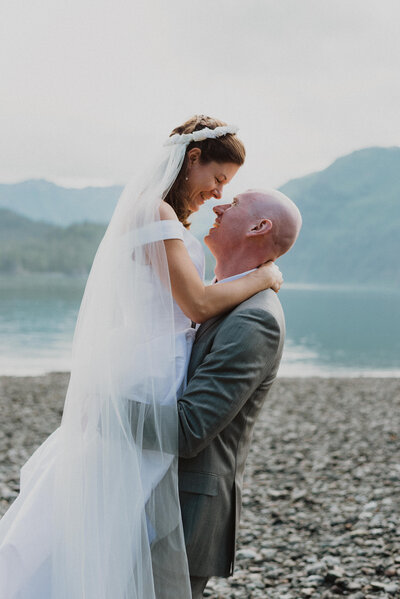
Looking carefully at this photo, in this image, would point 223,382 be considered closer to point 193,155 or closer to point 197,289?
point 197,289

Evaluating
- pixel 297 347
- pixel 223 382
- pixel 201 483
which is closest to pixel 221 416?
pixel 223 382

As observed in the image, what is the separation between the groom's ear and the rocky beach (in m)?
2.90

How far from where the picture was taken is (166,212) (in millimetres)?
2318

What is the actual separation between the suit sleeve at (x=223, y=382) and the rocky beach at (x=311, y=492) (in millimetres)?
2679

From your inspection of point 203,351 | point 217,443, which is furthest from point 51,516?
point 203,351

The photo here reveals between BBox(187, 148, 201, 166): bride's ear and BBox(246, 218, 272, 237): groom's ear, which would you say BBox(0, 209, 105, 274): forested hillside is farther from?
BBox(246, 218, 272, 237): groom's ear

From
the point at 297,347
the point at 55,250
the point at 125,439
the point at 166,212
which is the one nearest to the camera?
the point at 125,439

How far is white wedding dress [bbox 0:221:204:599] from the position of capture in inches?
85.7

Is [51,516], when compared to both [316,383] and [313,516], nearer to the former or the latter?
[313,516]

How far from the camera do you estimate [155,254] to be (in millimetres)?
2287

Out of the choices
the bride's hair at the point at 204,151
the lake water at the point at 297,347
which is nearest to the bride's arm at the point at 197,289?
the bride's hair at the point at 204,151

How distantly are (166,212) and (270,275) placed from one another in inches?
15.9

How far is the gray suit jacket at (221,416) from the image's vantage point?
213 cm

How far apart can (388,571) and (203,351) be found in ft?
10.1
